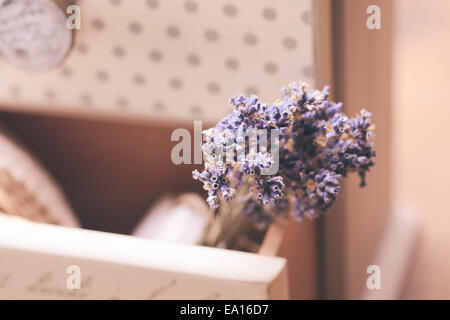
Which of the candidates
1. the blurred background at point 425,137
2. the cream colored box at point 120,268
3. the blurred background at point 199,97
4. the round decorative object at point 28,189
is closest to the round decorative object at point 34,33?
the blurred background at point 199,97

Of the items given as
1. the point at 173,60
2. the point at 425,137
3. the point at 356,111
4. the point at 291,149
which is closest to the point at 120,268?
the point at 291,149

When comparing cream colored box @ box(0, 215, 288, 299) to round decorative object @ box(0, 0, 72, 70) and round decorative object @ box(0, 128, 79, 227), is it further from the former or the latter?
round decorative object @ box(0, 0, 72, 70)

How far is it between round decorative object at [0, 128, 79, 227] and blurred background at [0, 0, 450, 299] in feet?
0.24

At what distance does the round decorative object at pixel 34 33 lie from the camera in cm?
70

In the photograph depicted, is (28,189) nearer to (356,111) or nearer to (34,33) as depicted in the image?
(34,33)

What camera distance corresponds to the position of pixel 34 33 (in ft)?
2.36

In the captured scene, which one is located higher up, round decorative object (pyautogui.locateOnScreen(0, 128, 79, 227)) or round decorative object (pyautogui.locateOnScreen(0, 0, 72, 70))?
round decorative object (pyautogui.locateOnScreen(0, 0, 72, 70))

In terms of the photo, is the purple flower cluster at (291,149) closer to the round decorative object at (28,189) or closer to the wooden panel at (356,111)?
the wooden panel at (356,111)

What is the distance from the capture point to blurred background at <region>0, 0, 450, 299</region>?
66 centimetres

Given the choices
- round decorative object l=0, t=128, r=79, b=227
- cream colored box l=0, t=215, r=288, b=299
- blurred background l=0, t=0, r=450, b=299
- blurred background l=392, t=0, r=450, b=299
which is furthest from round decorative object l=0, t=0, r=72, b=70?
blurred background l=392, t=0, r=450, b=299

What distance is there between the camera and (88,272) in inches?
20.6
